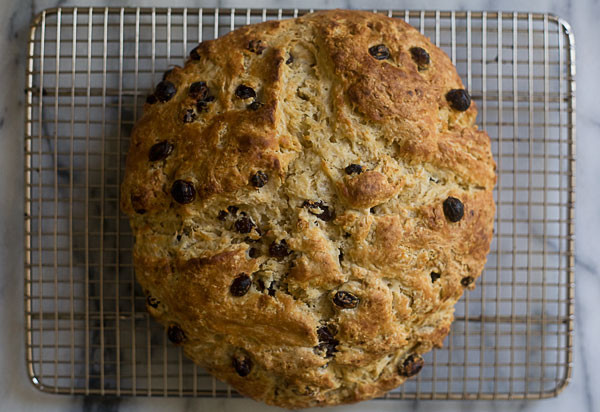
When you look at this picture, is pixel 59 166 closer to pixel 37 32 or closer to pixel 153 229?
pixel 37 32

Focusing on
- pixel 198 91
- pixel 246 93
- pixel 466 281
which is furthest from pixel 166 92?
pixel 466 281

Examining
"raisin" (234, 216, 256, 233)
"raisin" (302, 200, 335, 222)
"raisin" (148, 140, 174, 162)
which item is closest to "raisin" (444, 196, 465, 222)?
"raisin" (302, 200, 335, 222)

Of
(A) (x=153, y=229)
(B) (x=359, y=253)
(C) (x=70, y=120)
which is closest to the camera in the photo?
(B) (x=359, y=253)

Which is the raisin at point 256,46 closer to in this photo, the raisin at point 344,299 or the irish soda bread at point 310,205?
the irish soda bread at point 310,205

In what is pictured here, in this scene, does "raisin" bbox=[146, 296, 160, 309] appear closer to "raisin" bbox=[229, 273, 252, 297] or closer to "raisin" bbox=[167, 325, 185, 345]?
"raisin" bbox=[167, 325, 185, 345]

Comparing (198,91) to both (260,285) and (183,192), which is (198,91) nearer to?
(183,192)
